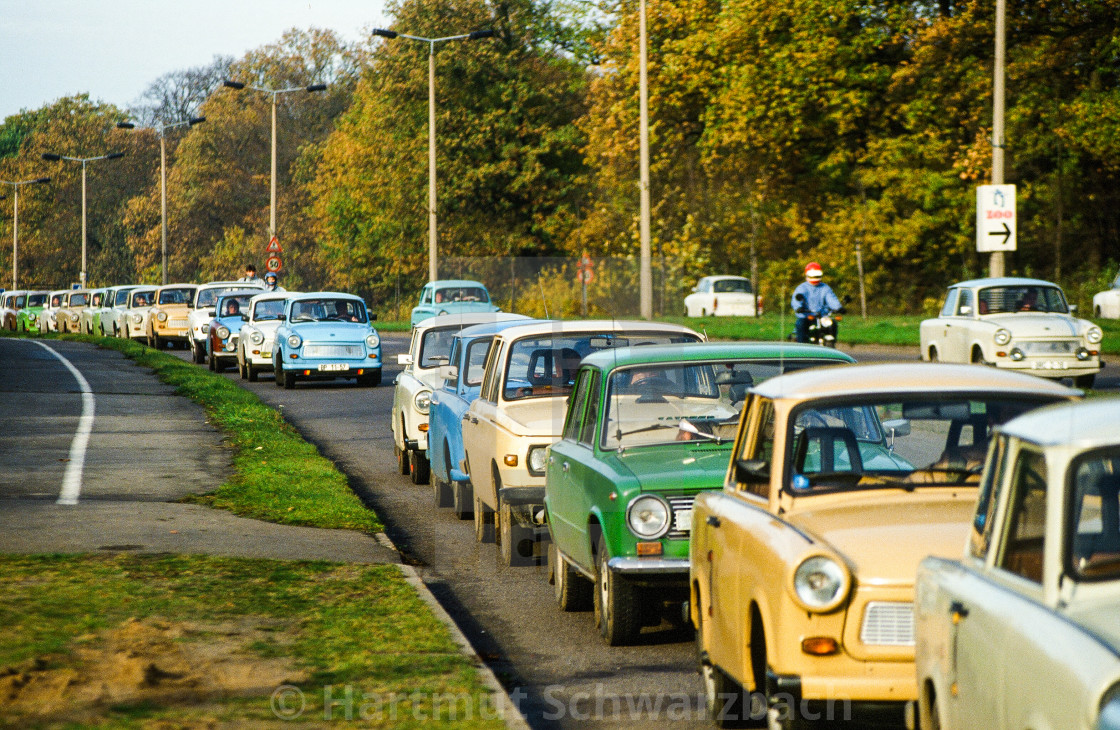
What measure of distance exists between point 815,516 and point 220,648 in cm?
289

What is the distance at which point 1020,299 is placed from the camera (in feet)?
82.2

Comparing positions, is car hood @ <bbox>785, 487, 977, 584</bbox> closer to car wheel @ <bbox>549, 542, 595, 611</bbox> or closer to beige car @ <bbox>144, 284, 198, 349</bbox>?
car wheel @ <bbox>549, 542, 595, 611</bbox>

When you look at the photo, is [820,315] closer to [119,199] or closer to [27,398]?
[27,398]

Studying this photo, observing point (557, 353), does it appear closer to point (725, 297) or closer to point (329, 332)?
point (329, 332)

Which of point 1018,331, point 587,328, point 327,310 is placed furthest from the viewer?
point 327,310

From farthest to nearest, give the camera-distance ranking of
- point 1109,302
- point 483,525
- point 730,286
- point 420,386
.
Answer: point 730,286, point 1109,302, point 420,386, point 483,525

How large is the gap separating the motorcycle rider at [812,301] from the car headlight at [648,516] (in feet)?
45.5

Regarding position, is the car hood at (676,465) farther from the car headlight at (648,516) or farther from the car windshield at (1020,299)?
the car windshield at (1020,299)

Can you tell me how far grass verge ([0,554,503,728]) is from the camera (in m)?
5.97

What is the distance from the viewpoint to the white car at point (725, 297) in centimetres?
5912

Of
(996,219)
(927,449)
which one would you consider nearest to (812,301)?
(996,219)

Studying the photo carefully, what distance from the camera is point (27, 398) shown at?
2302 centimetres

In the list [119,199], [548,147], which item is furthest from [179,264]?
[548,147]

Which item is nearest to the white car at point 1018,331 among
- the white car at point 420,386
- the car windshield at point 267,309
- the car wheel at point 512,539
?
the white car at point 420,386
